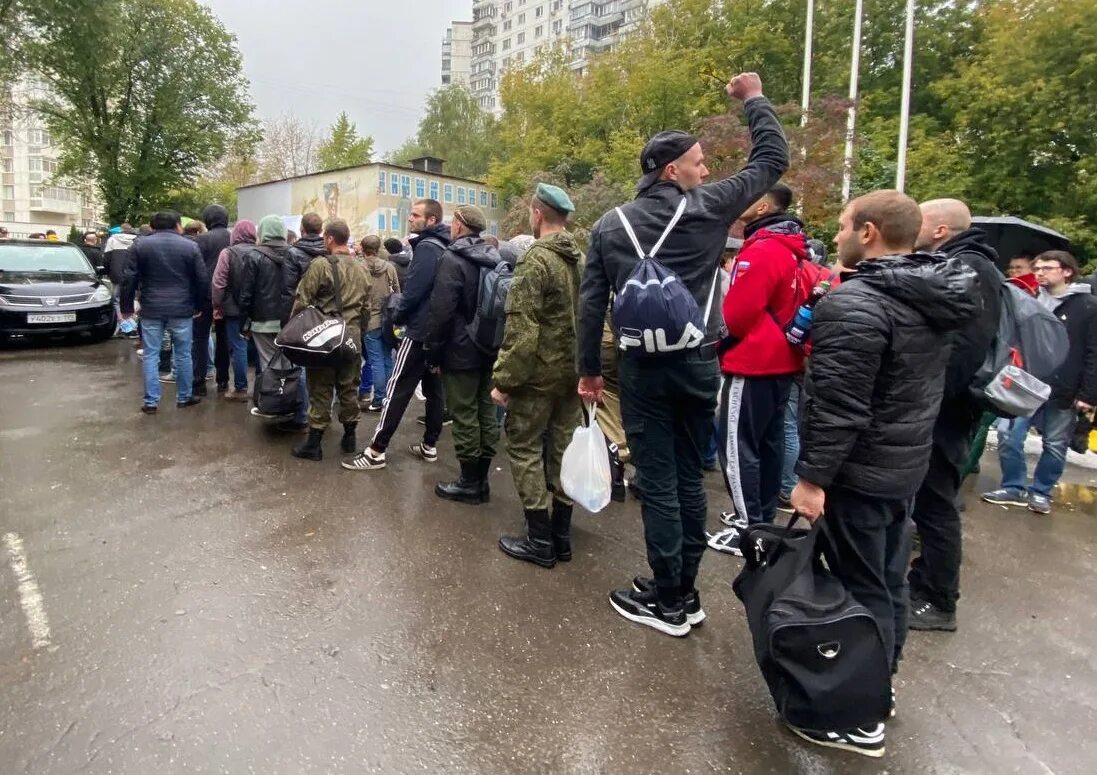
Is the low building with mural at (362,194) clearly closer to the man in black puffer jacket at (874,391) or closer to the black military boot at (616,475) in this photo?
the black military boot at (616,475)

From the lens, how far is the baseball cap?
9.96 feet

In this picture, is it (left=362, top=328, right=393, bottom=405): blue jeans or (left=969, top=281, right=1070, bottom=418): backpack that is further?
(left=362, top=328, right=393, bottom=405): blue jeans

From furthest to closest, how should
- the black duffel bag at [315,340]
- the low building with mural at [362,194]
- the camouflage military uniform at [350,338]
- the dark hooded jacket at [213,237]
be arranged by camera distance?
1. the low building with mural at [362,194]
2. the dark hooded jacket at [213,237]
3. the camouflage military uniform at [350,338]
4. the black duffel bag at [315,340]

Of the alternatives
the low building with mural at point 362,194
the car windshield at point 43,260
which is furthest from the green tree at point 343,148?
the car windshield at point 43,260

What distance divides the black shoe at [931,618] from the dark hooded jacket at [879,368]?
4.37ft

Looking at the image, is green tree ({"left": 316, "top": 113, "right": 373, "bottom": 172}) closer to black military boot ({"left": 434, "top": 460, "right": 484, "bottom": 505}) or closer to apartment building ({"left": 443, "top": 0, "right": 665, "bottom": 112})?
apartment building ({"left": 443, "top": 0, "right": 665, "bottom": 112})

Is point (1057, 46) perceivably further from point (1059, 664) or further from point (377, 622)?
point (377, 622)

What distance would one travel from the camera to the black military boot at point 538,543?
3873 millimetres

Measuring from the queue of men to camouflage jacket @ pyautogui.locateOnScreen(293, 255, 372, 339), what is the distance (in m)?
0.02

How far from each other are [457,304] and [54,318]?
8.44 meters

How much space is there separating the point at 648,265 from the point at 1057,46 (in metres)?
20.2

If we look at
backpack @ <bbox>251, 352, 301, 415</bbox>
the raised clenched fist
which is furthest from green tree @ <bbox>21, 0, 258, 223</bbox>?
the raised clenched fist

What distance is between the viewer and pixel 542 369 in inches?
146

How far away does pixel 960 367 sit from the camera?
3.28 m
